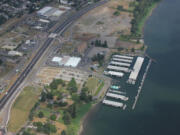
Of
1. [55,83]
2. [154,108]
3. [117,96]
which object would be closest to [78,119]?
[117,96]

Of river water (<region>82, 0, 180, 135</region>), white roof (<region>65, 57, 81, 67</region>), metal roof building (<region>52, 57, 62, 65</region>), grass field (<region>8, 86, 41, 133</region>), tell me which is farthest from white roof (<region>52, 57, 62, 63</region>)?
river water (<region>82, 0, 180, 135</region>)

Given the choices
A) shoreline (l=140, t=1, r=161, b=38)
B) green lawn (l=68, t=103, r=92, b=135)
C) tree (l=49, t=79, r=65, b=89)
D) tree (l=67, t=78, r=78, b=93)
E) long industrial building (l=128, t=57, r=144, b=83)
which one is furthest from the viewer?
shoreline (l=140, t=1, r=161, b=38)

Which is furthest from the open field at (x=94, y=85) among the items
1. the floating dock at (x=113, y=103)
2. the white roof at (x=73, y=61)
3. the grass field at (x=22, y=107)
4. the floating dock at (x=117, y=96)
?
the grass field at (x=22, y=107)

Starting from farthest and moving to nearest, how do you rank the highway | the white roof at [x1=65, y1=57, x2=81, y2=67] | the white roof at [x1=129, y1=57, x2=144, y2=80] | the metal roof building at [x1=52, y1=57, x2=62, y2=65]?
the metal roof building at [x1=52, y1=57, x2=62, y2=65] < the white roof at [x1=65, y1=57, x2=81, y2=67] < the white roof at [x1=129, y1=57, x2=144, y2=80] < the highway

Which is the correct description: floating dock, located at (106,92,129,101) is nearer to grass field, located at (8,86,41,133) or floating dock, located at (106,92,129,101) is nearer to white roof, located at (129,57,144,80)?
white roof, located at (129,57,144,80)

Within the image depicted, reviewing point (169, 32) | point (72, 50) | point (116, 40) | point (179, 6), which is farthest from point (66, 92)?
point (179, 6)

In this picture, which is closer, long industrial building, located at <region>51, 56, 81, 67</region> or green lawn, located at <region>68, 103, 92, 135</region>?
green lawn, located at <region>68, 103, 92, 135</region>

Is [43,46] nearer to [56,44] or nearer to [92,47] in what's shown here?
[56,44]

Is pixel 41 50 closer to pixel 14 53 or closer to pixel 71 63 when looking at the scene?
pixel 14 53
